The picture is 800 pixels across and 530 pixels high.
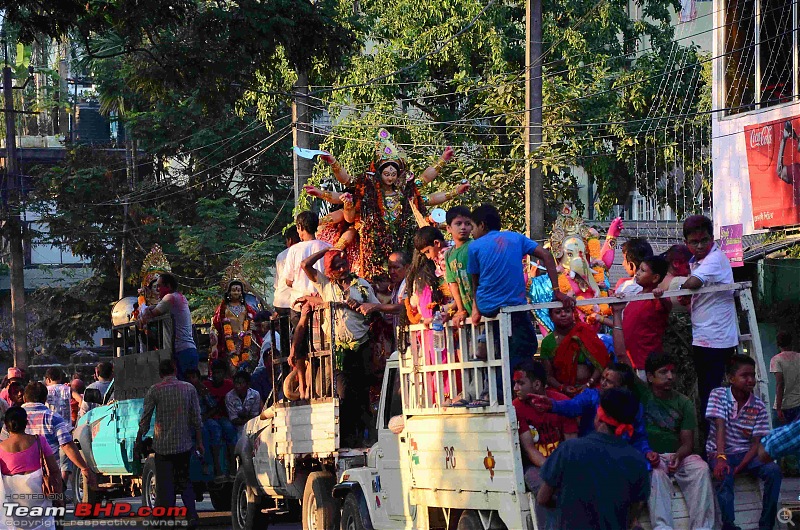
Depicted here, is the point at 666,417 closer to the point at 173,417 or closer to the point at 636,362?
the point at 636,362

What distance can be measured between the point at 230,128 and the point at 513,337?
29.8 meters

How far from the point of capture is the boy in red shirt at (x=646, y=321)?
392 inches

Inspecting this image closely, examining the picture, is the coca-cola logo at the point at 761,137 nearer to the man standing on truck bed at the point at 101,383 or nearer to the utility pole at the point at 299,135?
the utility pole at the point at 299,135

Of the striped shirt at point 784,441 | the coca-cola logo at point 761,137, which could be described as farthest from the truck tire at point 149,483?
the coca-cola logo at point 761,137

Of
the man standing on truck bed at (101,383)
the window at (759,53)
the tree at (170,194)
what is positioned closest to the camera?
the man standing on truck bed at (101,383)

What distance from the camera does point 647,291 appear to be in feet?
32.8

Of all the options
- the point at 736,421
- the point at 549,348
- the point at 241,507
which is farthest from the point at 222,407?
the point at 736,421

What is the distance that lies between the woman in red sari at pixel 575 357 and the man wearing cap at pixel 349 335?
2.62 m

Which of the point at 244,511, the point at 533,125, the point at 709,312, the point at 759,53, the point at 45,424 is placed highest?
the point at 759,53

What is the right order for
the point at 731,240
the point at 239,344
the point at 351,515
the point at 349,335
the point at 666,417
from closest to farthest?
the point at 666,417, the point at 351,515, the point at 349,335, the point at 239,344, the point at 731,240

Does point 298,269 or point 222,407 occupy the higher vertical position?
point 298,269

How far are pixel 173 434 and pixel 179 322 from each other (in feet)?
A: 7.63

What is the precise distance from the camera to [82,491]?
1858 cm

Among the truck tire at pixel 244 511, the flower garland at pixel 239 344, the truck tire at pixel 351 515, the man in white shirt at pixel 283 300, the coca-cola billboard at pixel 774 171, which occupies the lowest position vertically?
the truck tire at pixel 244 511
